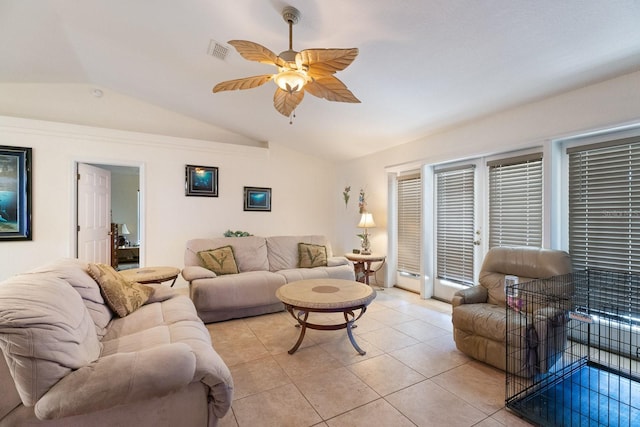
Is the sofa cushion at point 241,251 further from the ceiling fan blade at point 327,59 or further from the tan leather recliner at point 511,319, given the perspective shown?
the ceiling fan blade at point 327,59

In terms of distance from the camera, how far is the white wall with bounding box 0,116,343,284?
3.80m

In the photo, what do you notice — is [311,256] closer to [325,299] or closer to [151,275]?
[325,299]

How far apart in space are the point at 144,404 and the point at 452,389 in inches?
73.9

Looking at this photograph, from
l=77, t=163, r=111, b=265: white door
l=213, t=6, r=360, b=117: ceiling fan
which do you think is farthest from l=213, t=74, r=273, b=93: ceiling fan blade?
l=77, t=163, r=111, b=265: white door

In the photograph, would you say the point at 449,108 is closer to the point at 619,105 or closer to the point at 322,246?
the point at 619,105

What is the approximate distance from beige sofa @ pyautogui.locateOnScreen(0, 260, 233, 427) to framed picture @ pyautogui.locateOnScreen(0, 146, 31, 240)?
3079 millimetres

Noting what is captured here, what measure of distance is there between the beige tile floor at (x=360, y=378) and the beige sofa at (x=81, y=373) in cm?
48

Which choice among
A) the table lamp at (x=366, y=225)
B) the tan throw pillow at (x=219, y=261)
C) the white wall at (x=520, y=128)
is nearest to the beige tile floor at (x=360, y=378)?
the tan throw pillow at (x=219, y=261)

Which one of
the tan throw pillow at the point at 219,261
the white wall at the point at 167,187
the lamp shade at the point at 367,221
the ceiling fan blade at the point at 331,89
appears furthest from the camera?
the lamp shade at the point at 367,221

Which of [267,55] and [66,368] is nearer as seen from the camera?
[66,368]

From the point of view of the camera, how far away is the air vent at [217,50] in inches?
108

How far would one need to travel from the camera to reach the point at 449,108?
3150mm

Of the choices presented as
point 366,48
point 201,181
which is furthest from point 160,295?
point 366,48

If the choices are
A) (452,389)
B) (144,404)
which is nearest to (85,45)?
(144,404)
